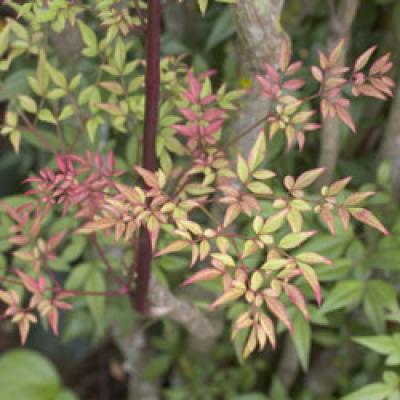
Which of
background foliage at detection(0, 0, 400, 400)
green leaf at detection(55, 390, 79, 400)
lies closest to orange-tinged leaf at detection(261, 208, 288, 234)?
background foliage at detection(0, 0, 400, 400)

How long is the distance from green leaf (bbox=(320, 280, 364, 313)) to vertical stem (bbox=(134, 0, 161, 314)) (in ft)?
1.08

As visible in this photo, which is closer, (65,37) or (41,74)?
(41,74)

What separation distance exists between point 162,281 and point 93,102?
38 cm

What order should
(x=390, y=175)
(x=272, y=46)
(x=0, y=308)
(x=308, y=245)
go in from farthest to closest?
(x=0, y=308)
(x=390, y=175)
(x=308, y=245)
(x=272, y=46)

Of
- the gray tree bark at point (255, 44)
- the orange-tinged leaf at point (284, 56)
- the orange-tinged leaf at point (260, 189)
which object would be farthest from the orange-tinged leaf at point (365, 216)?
the gray tree bark at point (255, 44)

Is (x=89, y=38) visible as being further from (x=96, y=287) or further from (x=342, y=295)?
(x=342, y=295)

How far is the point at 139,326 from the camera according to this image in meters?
1.58

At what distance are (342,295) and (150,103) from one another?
514 millimetres

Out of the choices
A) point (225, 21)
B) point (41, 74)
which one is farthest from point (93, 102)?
point (225, 21)

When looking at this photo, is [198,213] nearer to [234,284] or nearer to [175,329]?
[175,329]

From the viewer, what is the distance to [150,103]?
0.79 m

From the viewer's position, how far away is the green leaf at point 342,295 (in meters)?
1.05

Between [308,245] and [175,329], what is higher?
[308,245]

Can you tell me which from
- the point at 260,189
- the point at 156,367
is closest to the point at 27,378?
the point at 156,367
